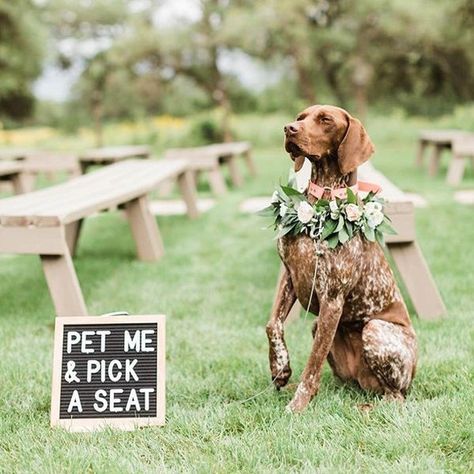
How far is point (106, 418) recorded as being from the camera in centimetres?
264

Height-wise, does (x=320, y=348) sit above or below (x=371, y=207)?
below

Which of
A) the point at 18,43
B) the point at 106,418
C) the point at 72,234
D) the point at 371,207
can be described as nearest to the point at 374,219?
the point at 371,207

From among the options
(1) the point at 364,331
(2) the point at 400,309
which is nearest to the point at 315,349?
(1) the point at 364,331

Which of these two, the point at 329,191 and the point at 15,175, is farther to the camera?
the point at 15,175

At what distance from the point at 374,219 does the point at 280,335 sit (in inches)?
22.7

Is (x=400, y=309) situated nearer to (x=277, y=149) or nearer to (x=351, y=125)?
(x=351, y=125)

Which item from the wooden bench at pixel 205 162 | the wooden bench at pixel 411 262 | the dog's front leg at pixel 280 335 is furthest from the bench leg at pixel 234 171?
the dog's front leg at pixel 280 335

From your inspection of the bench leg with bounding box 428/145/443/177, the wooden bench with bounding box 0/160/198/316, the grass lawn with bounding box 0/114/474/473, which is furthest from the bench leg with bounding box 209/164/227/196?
the grass lawn with bounding box 0/114/474/473

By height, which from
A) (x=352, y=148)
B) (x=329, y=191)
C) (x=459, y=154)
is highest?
(x=352, y=148)

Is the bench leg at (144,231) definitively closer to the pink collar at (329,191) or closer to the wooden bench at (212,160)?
the pink collar at (329,191)

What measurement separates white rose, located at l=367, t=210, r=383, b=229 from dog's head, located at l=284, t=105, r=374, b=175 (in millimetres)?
197

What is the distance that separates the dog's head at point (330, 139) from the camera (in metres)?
2.57

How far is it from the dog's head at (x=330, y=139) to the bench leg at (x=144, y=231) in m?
3.15

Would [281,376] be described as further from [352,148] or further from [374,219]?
[352,148]
